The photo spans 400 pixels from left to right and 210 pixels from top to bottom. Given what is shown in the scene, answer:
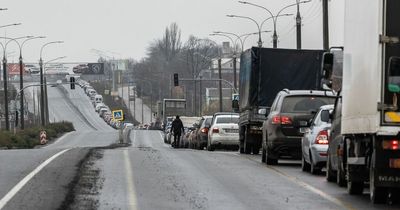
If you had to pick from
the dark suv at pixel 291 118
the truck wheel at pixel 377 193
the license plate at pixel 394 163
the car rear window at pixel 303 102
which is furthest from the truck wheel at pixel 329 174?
the license plate at pixel 394 163

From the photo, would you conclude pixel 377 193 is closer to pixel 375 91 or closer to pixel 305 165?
pixel 375 91

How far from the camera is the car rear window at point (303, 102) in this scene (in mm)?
21219

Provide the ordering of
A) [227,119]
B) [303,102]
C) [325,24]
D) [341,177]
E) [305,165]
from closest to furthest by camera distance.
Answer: [341,177] < [305,165] < [303,102] < [227,119] < [325,24]

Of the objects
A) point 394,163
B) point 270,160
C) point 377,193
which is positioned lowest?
point 270,160

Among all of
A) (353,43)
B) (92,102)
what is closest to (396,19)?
(353,43)

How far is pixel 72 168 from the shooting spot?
19.0 meters

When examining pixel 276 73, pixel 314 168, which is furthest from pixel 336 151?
pixel 276 73

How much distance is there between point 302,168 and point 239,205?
7.28m

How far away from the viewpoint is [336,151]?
15789 mm

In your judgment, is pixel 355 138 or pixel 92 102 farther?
pixel 92 102

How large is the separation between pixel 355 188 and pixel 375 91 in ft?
11.2

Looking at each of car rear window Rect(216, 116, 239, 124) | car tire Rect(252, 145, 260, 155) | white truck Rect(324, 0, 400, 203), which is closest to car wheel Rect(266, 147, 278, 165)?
car tire Rect(252, 145, 260, 155)

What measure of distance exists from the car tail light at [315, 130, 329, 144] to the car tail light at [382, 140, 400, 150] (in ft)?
21.3

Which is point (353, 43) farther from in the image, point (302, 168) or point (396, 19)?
point (302, 168)
